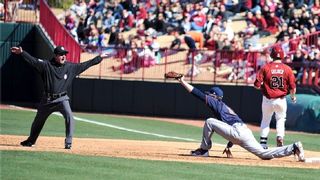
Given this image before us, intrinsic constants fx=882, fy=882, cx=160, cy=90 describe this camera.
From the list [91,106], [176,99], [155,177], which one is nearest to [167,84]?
[176,99]

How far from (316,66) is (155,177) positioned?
13124 millimetres

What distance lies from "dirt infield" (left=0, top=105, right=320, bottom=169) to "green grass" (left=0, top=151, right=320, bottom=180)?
0.72m

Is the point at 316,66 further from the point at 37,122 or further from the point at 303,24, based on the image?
the point at 37,122

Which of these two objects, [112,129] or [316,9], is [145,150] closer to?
[112,129]

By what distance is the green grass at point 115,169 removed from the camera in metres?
11.7

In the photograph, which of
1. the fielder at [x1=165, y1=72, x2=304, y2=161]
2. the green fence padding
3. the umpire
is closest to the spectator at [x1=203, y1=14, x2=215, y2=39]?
the green fence padding

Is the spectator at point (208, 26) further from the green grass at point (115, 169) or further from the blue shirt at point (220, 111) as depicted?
the green grass at point (115, 169)

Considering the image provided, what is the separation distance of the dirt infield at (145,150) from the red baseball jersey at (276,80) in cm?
122

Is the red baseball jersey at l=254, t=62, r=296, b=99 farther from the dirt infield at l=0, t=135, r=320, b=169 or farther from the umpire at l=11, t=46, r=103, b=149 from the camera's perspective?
the umpire at l=11, t=46, r=103, b=149

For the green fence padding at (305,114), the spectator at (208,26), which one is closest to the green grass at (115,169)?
the green fence padding at (305,114)

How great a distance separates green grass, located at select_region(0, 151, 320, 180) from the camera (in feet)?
38.4

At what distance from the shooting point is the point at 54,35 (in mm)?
28844

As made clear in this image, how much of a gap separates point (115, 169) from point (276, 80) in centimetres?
485

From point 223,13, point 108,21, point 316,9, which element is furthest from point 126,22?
point 316,9
